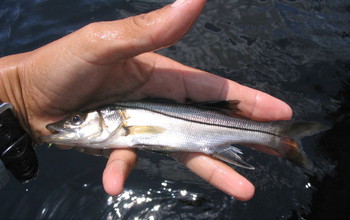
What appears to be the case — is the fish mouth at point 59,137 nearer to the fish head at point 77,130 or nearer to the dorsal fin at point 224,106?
the fish head at point 77,130

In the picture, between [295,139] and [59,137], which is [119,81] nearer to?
[59,137]

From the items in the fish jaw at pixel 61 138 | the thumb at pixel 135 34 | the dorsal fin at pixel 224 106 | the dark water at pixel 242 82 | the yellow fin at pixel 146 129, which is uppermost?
the thumb at pixel 135 34

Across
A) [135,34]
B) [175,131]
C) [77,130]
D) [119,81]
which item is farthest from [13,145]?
[135,34]

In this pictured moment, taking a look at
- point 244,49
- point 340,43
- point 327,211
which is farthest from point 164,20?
point 340,43

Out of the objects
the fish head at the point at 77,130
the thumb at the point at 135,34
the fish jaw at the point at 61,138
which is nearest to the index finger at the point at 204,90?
the fish head at the point at 77,130

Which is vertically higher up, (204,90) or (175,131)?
(204,90)

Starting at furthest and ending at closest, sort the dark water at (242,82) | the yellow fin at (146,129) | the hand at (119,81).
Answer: the dark water at (242,82) < the yellow fin at (146,129) < the hand at (119,81)
